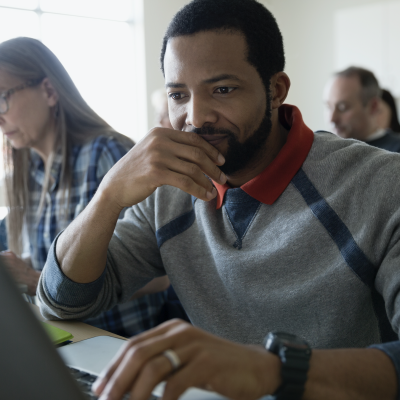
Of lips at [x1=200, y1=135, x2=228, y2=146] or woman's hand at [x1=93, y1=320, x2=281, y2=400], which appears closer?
woman's hand at [x1=93, y1=320, x2=281, y2=400]

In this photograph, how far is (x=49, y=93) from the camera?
165cm

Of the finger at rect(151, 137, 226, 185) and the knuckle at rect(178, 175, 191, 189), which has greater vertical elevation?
the finger at rect(151, 137, 226, 185)

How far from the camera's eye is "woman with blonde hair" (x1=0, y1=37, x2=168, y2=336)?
1515mm

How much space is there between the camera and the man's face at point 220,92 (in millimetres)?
954

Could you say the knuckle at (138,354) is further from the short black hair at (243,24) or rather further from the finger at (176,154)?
the short black hair at (243,24)

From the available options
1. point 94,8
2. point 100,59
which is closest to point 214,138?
point 100,59

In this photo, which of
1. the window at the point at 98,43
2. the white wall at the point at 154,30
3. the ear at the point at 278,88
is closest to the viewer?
the ear at the point at 278,88

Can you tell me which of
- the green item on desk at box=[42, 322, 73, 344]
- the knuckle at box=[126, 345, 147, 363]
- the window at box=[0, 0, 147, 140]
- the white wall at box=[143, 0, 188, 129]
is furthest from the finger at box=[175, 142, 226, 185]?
the white wall at box=[143, 0, 188, 129]

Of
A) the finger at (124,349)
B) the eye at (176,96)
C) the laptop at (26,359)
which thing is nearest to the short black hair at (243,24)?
the eye at (176,96)

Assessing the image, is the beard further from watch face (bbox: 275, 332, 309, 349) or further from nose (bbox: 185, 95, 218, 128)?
watch face (bbox: 275, 332, 309, 349)

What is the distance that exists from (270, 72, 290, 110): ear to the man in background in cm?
201

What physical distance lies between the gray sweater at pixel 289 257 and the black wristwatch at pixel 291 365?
0.83 feet

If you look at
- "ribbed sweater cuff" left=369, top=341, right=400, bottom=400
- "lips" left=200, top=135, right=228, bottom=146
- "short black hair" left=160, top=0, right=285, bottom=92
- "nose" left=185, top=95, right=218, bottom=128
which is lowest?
"ribbed sweater cuff" left=369, top=341, right=400, bottom=400

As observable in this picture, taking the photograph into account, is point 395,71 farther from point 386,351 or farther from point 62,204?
point 386,351
